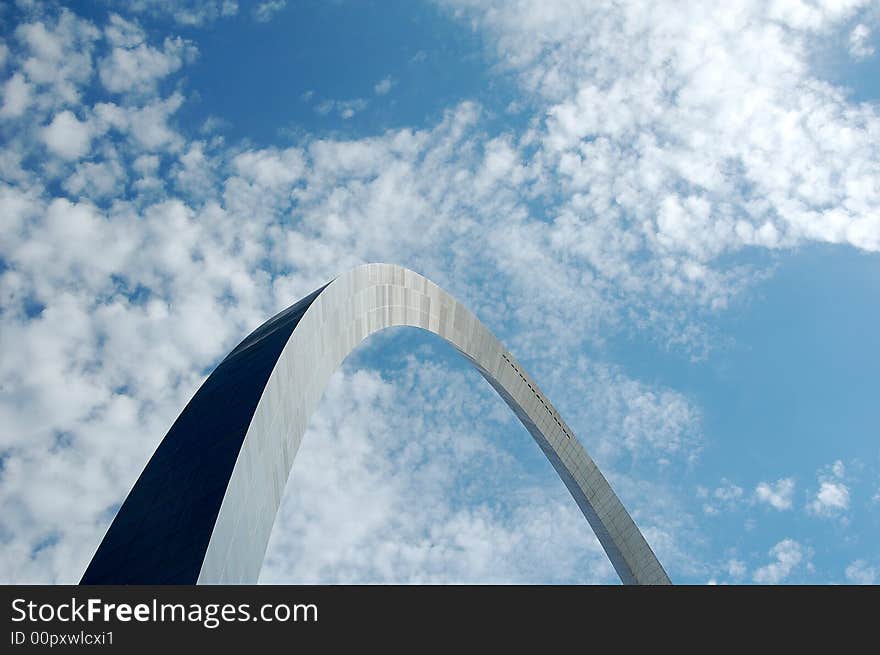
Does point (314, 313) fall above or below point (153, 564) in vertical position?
above

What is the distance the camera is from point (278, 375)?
488 inches

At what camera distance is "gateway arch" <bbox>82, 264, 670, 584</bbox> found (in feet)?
32.6

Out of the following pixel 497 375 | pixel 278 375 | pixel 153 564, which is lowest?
pixel 153 564

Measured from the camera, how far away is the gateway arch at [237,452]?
32.6 ft

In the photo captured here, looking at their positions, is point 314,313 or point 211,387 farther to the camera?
point 314,313

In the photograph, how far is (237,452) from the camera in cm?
1059
